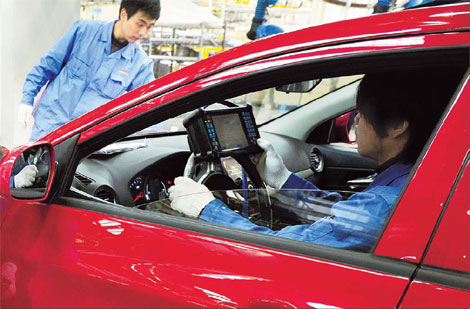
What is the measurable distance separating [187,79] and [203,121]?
2.48ft

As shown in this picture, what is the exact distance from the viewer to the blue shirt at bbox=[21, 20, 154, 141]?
2.50m

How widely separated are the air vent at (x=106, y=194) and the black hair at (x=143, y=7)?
1.28 m

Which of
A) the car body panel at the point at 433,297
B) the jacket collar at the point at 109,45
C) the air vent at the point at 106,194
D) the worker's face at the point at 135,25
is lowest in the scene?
the air vent at the point at 106,194

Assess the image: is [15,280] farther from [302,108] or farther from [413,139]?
[302,108]

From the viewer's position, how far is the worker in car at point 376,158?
920 mm

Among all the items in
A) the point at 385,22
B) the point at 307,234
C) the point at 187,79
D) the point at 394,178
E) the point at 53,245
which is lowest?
the point at 53,245

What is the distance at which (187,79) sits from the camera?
3.31 ft

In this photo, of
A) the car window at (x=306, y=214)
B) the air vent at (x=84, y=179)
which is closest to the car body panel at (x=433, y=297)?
the car window at (x=306, y=214)

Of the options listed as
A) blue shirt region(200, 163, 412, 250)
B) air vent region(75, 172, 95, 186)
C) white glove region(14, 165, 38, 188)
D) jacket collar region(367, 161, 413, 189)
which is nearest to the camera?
blue shirt region(200, 163, 412, 250)

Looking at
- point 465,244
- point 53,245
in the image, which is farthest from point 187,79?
point 465,244

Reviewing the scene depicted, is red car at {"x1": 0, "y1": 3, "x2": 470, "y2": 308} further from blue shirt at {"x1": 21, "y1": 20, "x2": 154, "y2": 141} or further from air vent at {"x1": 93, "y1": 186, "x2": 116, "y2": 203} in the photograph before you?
blue shirt at {"x1": 21, "y1": 20, "x2": 154, "y2": 141}

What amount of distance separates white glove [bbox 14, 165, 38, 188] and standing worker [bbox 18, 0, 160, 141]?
1.40 meters

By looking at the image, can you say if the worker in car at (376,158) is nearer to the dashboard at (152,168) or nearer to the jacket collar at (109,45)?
the dashboard at (152,168)

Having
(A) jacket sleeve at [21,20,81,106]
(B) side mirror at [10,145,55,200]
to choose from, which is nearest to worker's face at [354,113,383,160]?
(B) side mirror at [10,145,55,200]
